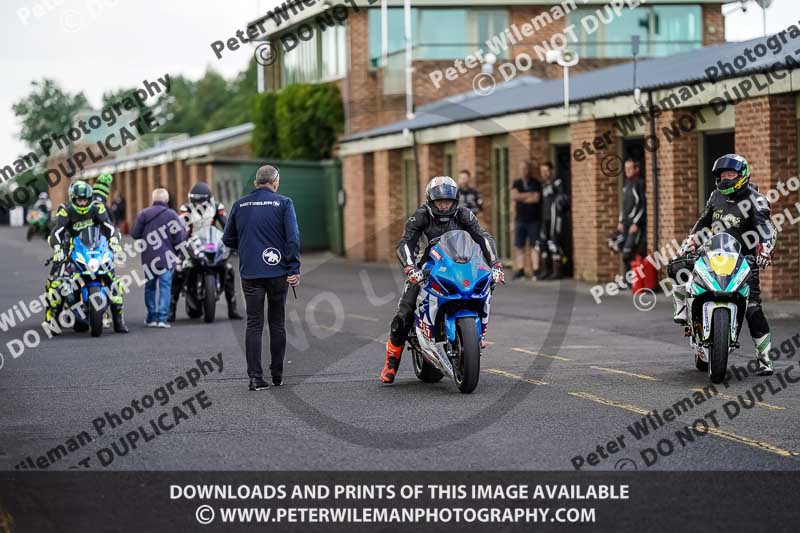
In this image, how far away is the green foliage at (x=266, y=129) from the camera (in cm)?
5088

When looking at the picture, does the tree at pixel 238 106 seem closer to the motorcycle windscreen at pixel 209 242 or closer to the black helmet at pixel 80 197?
the motorcycle windscreen at pixel 209 242

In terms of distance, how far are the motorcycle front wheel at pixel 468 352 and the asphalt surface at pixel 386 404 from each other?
0.12 m

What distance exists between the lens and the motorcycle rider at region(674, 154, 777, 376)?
1192cm

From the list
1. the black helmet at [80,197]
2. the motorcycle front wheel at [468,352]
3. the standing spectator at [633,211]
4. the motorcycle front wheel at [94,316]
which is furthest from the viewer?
the standing spectator at [633,211]

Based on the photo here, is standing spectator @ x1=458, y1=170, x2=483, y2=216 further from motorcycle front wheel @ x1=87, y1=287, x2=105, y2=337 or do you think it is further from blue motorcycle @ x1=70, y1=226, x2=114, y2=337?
motorcycle front wheel @ x1=87, y1=287, x2=105, y2=337

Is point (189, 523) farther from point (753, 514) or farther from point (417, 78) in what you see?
point (417, 78)

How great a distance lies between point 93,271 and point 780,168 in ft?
31.4

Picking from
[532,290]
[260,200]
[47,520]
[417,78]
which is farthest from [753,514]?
[417,78]

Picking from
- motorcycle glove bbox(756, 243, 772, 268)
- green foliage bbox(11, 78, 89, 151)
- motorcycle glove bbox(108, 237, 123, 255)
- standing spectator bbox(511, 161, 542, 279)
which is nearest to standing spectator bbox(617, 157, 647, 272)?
standing spectator bbox(511, 161, 542, 279)

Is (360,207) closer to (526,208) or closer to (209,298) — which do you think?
(526,208)

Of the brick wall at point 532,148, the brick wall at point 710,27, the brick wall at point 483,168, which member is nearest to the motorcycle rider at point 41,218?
the brick wall at point 710,27

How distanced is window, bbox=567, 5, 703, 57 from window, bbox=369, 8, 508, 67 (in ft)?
14.2

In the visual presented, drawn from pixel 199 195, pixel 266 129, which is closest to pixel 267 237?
pixel 199 195

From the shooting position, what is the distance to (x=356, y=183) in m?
40.0
